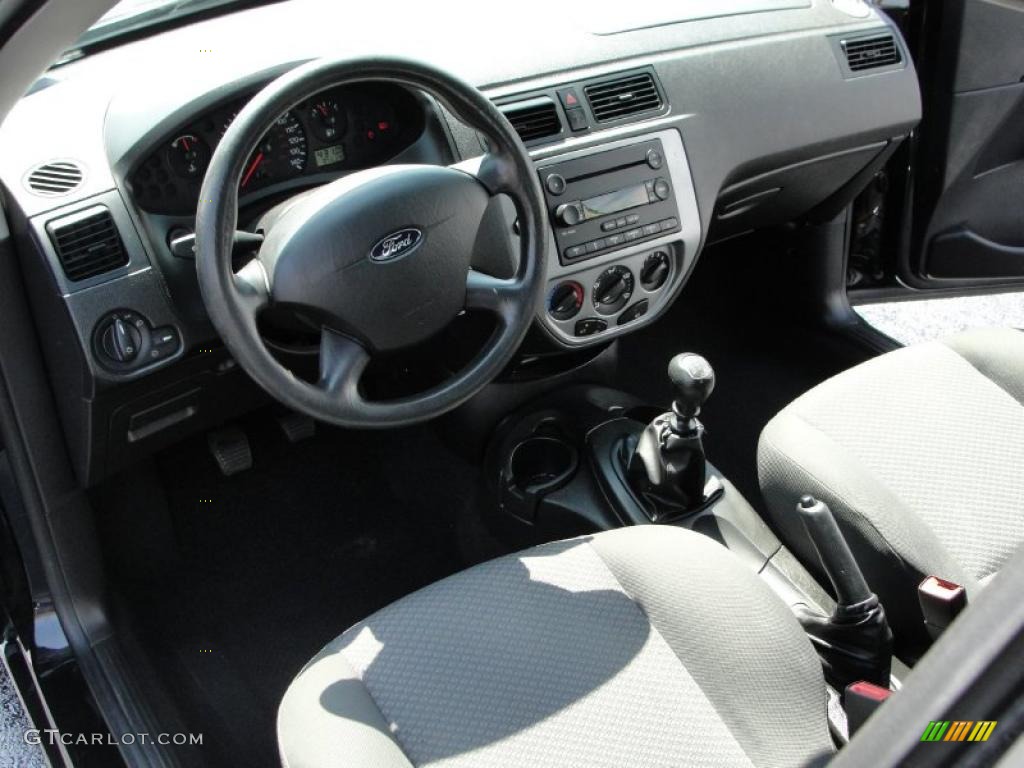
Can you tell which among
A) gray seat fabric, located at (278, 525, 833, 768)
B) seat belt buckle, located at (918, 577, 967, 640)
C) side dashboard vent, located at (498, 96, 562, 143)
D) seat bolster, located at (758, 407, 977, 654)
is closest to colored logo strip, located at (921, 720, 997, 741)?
seat belt buckle, located at (918, 577, 967, 640)

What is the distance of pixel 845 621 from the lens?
1327mm

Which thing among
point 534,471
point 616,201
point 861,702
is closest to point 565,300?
point 616,201

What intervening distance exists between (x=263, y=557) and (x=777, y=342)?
134 cm

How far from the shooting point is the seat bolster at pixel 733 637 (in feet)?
3.85

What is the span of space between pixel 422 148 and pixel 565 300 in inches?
13.9

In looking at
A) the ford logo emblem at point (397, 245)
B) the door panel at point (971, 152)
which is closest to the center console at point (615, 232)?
the ford logo emblem at point (397, 245)

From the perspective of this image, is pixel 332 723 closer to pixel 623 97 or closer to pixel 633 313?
pixel 633 313

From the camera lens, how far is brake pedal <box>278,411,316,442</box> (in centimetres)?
198

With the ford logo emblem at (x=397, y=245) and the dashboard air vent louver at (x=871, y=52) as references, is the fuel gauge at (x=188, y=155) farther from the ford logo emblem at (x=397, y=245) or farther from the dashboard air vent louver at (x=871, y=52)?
the dashboard air vent louver at (x=871, y=52)

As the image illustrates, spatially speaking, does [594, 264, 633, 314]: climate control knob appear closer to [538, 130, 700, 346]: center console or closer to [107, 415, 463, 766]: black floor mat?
[538, 130, 700, 346]: center console

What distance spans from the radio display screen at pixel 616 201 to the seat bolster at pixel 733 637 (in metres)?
0.56

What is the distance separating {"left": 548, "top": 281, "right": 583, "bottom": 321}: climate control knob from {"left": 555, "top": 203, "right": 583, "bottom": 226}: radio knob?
10cm

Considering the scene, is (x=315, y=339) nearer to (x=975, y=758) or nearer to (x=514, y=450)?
(x=514, y=450)

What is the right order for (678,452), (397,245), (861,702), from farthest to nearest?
(678,452) < (397,245) < (861,702)
